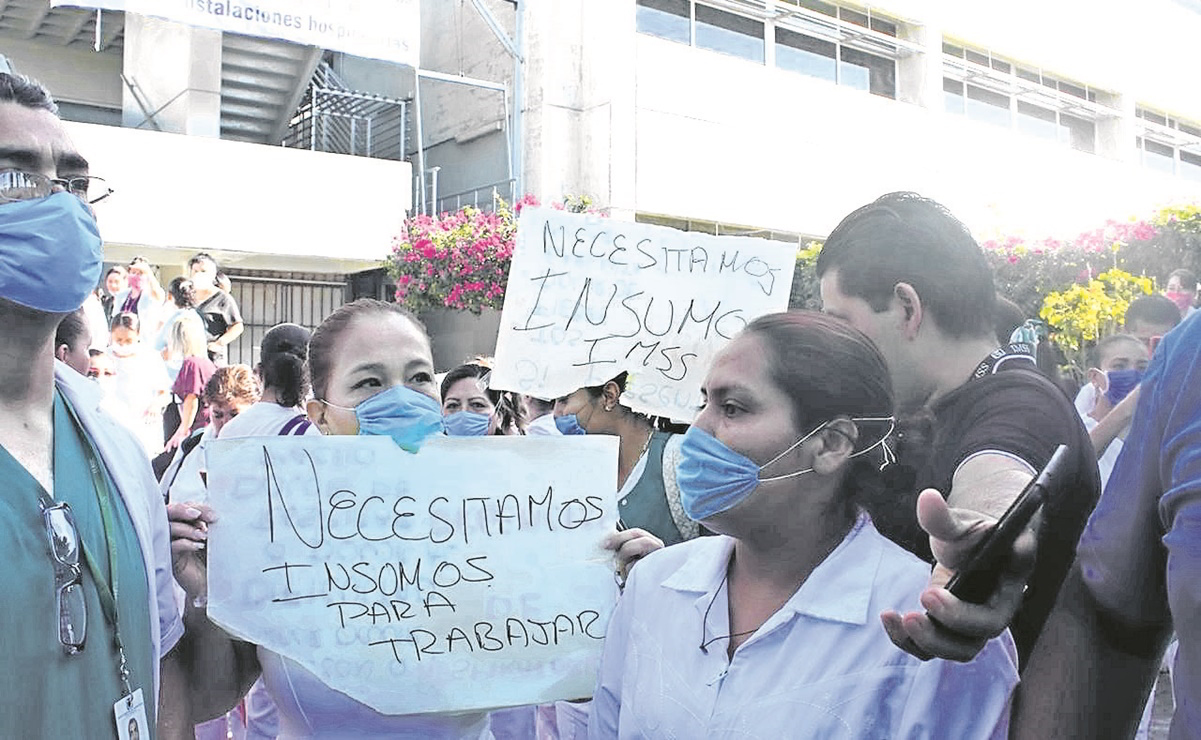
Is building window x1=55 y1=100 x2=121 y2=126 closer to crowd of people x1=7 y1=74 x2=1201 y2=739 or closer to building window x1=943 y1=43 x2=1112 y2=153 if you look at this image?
building window x1=943 y1=43 x2=1112 y2=153

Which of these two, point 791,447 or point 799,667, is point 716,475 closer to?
point 791,447

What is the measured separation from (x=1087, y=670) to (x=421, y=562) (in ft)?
4.28

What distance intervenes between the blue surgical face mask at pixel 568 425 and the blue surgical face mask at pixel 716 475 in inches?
75.1

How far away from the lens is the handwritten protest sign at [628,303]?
312cm

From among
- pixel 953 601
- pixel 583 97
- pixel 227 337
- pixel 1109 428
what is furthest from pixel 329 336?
pixel 583 97

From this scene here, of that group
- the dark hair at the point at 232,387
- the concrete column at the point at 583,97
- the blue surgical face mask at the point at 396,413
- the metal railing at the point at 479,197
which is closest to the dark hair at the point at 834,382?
the blue surgical face mask at the point at 396,413

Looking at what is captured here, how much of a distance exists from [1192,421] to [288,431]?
3.73 meters

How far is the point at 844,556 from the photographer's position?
2053 mm

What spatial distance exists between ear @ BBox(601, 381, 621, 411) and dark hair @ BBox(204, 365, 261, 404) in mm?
2595

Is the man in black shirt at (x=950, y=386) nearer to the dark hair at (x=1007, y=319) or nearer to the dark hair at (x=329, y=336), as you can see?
the dark hair at (x=1007, y=319)

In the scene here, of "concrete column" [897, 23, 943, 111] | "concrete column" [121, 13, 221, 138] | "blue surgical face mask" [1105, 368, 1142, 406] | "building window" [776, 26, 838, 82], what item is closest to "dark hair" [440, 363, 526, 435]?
"blue surgical face mask" [1105, 368, 1142, 406]

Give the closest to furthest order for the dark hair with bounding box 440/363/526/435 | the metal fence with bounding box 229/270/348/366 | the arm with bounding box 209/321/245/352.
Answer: the dark hair with bounding box 440/363/526/435 → the arm with bounding box 209/321/245/352 → the metal fence with bounding box 229/270/348/366

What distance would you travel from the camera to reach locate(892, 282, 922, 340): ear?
7.82 feet

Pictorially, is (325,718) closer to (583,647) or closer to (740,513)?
(583,647)
